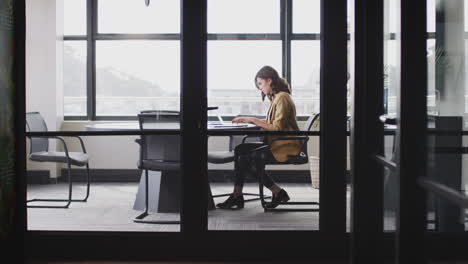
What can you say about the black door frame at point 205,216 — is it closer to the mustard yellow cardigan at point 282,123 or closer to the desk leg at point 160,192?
the mustard yellow cardigan at point 282,123

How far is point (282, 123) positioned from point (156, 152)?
2.22 feet

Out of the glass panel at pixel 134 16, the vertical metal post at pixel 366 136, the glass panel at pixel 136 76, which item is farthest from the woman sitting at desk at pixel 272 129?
the vertical metal post at pixel 366 136

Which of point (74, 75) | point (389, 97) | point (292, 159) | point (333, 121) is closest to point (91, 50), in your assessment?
point (74, 75)

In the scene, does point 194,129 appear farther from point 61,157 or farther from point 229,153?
point 61,157

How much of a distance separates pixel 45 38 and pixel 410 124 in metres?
3.39

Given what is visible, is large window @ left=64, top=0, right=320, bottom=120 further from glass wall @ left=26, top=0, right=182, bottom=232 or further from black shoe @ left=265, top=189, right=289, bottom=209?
black shoe @ left=265, top=189, right=289, bottom=209

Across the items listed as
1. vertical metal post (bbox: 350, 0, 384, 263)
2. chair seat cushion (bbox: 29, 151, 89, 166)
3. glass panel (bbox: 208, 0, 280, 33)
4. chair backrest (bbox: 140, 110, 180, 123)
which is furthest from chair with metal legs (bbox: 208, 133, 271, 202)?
chair seat cushion (bbox: 29, 151, 89, 166)

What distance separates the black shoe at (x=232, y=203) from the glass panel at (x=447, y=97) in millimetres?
1567

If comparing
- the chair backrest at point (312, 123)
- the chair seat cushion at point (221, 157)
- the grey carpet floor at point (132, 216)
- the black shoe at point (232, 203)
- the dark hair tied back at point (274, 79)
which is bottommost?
the grey carpet floor at point (132, 216)

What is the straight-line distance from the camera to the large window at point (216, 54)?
2414mm

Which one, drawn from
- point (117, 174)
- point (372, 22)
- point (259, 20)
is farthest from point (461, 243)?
point (117, 174)

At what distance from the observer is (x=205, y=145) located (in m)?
2.29

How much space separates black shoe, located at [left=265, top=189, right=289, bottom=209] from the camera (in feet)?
8.87

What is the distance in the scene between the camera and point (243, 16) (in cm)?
270
